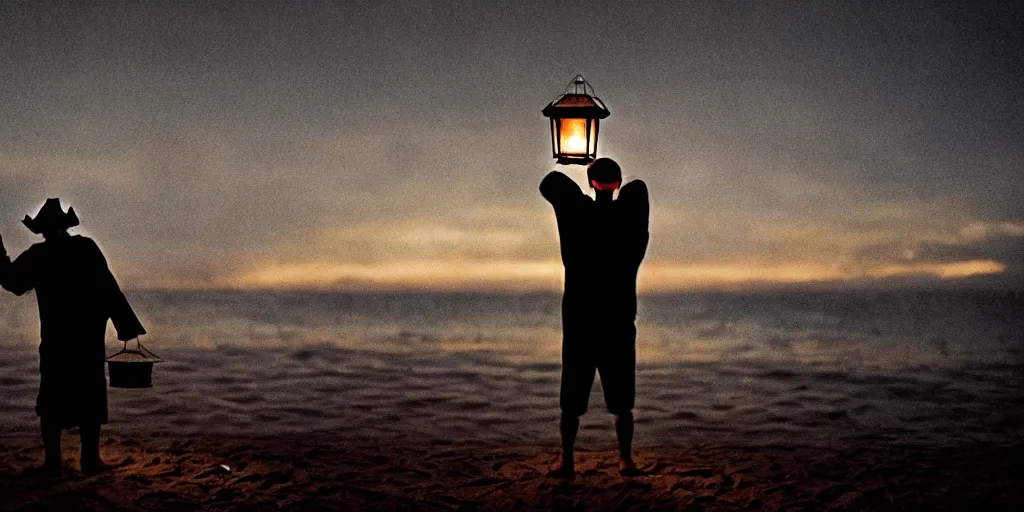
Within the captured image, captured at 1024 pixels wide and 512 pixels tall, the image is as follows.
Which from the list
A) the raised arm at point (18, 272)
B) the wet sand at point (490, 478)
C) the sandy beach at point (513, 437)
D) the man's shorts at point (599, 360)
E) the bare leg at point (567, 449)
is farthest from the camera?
the bare leg at point (567, 449)

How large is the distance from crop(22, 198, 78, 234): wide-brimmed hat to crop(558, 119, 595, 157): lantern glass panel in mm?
4570

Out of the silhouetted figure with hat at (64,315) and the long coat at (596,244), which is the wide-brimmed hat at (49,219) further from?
the long coat at (596,244)

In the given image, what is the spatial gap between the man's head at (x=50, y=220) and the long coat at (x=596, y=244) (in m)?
4.33

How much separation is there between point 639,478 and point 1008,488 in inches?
128

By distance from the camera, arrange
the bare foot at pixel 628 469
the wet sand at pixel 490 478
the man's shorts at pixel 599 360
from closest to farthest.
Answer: the wet sand at pixel 490 478 → the man's shorts at pixel 599 360 → the bare foot at pixel 628 469

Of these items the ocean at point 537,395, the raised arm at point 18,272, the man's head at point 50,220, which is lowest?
the ocean at point 537,395

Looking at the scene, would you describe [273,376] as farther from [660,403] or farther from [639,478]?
[639,478]

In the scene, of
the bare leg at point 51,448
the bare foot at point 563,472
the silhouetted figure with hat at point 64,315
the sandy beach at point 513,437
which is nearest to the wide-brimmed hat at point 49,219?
the silhouetted figure with hat at point 64,315

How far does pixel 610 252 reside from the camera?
7.64 meters

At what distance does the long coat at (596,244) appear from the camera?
24.9ft

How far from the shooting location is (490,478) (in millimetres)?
7848

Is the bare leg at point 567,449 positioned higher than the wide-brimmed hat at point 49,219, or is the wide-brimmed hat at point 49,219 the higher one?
the wide-brimmed hat at point 49,219

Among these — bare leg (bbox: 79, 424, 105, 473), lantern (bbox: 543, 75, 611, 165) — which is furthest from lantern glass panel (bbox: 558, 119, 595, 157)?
bare leg (bbox: 79, 424, 105, 473)

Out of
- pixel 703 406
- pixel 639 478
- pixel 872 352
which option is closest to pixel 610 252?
pixel 639 478
